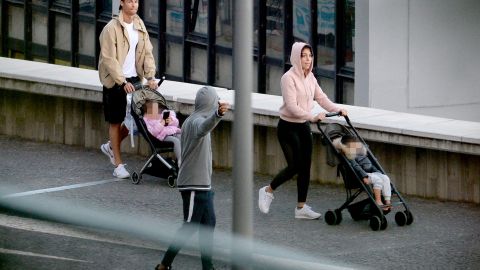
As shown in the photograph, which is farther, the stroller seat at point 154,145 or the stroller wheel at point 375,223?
the stroller seat at point 154,145

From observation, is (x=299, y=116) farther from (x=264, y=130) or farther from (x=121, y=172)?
(x=121, y=172)

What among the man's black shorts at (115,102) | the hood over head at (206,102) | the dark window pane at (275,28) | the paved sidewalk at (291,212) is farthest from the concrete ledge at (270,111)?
the dark window pane at (275,28)

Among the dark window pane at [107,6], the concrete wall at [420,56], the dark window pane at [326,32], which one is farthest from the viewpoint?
the dark window pane at [107,6]

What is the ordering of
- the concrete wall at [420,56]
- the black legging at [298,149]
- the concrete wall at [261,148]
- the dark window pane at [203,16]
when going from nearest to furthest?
the black legging at [298,149] → the concrete wall at [261,148] → the concrete wall at [420,56] → the dark window pane at [203,16]

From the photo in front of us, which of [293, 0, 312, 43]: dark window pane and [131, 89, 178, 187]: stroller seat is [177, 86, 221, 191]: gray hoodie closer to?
[131, 89, 178, 187]: stroller seat

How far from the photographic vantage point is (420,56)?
2303 centimetres

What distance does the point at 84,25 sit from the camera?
2848 centimetres

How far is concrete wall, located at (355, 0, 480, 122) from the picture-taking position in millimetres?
22656

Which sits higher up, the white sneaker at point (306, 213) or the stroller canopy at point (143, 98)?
the stroller canopy at point (143, 98)

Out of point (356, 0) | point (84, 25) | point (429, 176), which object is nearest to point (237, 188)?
point (429, 176)

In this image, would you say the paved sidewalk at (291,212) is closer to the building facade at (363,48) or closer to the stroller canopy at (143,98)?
the stroller canopy at (143,98)

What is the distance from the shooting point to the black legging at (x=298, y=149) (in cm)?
1341

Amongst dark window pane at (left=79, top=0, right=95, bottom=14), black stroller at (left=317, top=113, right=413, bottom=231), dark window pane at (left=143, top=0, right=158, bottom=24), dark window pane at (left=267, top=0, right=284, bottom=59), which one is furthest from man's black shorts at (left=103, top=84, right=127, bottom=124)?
dark window pane at (left=79, top=0, right=95, bottom=14)

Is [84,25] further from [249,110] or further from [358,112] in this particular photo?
[249,110]
